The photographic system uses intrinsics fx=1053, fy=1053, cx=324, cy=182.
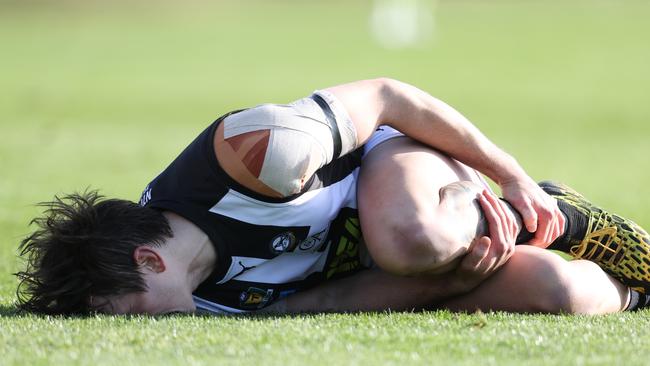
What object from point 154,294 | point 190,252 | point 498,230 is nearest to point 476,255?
point 498,230

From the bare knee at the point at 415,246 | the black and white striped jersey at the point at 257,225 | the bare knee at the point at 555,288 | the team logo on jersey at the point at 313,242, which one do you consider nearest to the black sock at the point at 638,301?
the bare knee at the point at 555,288

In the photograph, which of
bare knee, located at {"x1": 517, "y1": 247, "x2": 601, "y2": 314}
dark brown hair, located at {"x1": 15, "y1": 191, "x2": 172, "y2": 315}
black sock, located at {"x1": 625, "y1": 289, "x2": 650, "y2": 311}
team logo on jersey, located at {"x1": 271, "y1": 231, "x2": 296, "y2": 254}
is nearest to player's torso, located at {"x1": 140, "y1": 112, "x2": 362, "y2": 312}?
team logo on jersey, located at {"x1": 271, "y1": 231, "x2": 296, "y2": 254}

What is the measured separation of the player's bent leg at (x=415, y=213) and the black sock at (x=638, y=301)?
2.64 ft

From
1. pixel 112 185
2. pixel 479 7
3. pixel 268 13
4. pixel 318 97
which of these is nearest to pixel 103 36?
pixel 268 13

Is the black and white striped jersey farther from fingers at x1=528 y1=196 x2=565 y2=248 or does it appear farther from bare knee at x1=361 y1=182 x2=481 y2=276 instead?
fingers at x1=528 y1=196 x2=565 y2=248

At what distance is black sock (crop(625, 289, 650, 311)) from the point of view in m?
4.39

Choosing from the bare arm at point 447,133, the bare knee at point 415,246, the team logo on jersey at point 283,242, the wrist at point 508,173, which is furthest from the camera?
the wrist at point 508,173

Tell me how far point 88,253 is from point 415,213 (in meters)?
1.22

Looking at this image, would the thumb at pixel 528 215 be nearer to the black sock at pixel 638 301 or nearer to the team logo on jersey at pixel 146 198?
the black sock at pixel 638 301

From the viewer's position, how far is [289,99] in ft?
56.4

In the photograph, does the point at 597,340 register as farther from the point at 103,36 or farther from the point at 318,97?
the point at 103,36

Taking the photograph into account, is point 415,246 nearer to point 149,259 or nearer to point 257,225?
point 257,225

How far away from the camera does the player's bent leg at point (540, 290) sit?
13.4ft

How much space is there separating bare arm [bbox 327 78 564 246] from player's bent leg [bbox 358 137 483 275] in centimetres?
14
